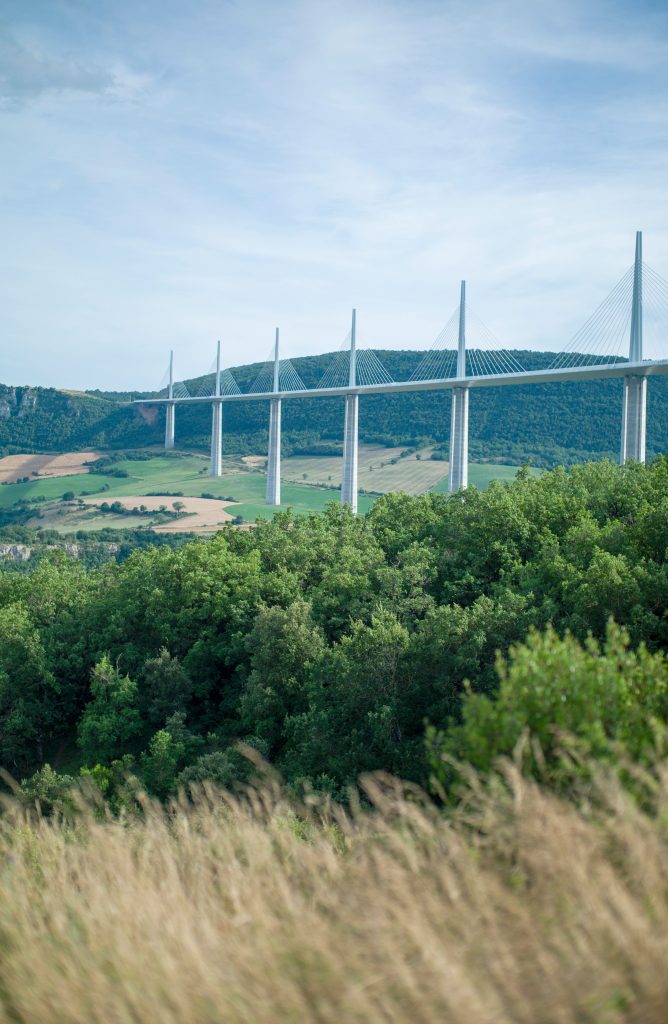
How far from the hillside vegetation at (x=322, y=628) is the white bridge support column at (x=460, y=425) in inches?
835

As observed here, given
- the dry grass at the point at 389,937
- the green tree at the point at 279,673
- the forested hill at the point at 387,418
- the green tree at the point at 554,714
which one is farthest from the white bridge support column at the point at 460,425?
the dry grass at the point at 389,937

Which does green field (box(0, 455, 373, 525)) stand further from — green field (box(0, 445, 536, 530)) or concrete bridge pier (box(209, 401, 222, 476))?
concrete bridge pier (box(209, 401, 222, 476))

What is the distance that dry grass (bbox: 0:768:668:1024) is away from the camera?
12.0 ft

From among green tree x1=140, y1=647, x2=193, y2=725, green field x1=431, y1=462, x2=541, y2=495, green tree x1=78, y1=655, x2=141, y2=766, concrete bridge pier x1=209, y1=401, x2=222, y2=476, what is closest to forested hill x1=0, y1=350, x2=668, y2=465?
green field x1=431, y1=462, x2=541, y2=495

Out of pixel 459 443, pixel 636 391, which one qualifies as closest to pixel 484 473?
pixel 459 443

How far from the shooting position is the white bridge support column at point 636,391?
5112 cm

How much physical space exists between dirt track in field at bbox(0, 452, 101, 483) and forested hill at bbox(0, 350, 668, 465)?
232 inches

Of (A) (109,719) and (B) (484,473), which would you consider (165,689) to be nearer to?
(A) (109,719)

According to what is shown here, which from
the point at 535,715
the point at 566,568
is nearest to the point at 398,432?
the point at 566,568

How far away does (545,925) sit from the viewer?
4.15m

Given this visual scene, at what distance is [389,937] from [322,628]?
24.4 m

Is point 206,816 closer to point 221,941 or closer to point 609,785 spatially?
point 221,941

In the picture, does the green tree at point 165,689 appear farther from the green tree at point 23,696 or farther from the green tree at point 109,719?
the green tree at point 23,696

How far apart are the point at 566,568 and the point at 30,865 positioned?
64.7 feet
